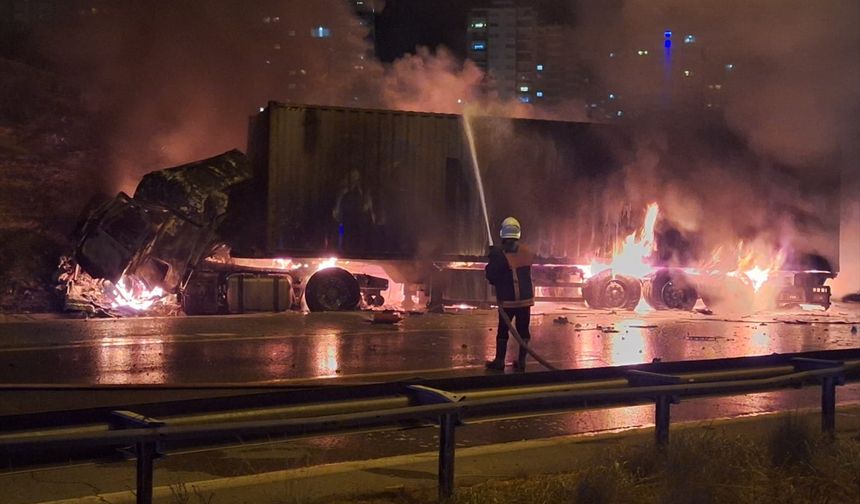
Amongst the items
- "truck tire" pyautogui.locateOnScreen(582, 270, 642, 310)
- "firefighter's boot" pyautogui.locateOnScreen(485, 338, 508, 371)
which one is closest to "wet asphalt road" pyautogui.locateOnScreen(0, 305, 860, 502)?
"firefighter's boot" pyautogui.locateOnScreen(485, 338, 508, 371)

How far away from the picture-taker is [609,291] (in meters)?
17.9

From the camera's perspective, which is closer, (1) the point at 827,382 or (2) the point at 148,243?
(1) the point at 827,382

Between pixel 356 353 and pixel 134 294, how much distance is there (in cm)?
572

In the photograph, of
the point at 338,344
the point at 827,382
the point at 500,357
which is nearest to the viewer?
the point at 827,382

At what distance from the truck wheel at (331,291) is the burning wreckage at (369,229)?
0.02 meters

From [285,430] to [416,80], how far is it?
19980 mm

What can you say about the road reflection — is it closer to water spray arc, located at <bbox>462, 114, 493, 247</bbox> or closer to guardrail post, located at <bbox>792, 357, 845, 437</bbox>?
guardrail post, located at <bbox>792, 357, 845, 437</bbox>

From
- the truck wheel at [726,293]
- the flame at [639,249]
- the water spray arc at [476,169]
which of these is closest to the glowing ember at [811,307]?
the truck wheel at [726,293]

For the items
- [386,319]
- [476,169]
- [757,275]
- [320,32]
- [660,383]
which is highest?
[320,32]

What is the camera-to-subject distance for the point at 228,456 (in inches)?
217

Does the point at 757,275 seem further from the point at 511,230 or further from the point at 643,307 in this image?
the point at 511,230

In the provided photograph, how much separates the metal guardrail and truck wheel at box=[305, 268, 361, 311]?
11272 millimetres

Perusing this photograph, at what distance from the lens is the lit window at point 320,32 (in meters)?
25.8

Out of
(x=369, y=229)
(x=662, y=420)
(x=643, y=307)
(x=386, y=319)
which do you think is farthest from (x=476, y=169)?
(x=662, y=420)
